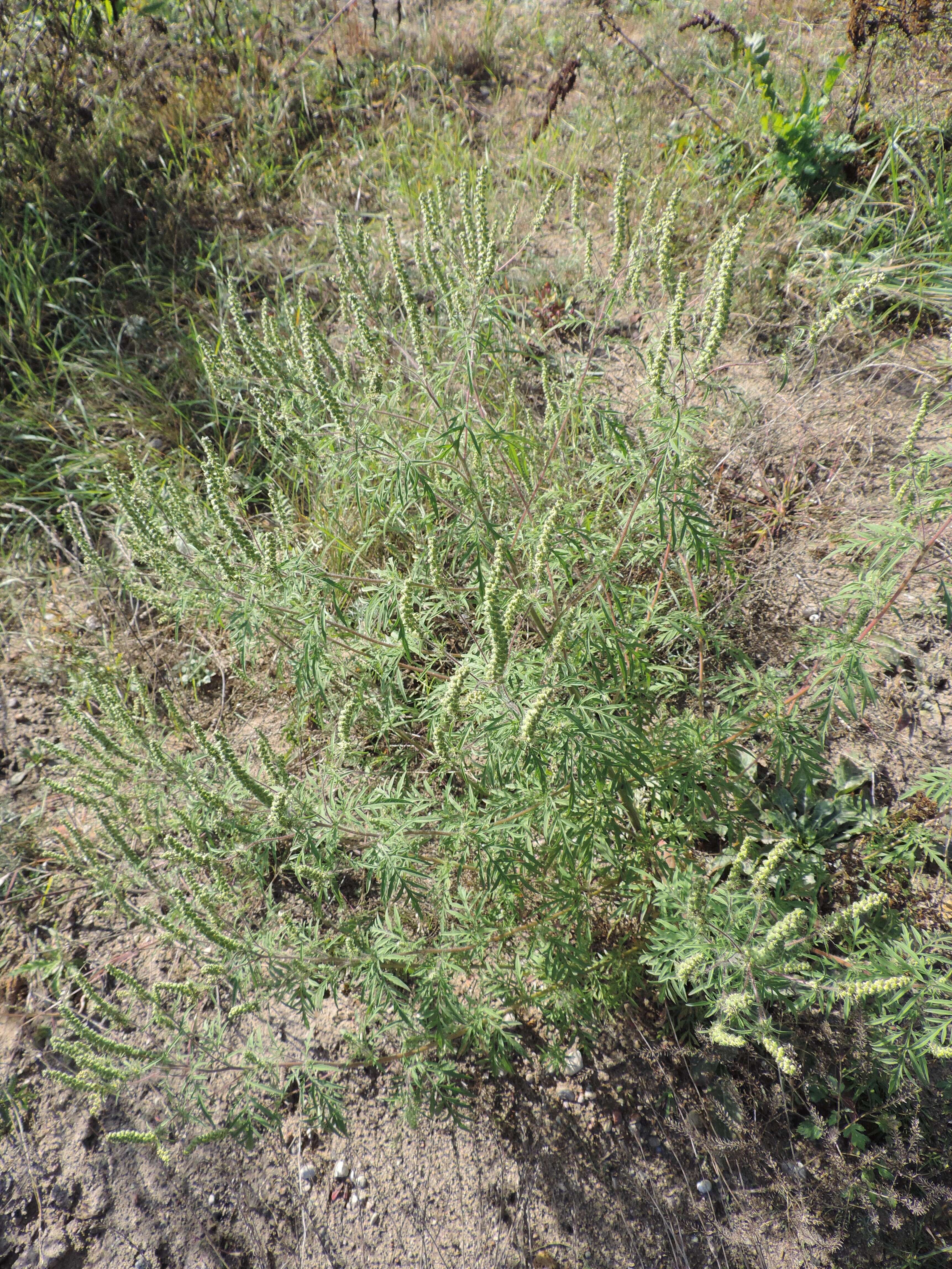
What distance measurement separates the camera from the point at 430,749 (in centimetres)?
345

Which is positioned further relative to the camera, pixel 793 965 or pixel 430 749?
pixel 430 749

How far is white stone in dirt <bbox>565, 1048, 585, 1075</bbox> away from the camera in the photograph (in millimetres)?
2967

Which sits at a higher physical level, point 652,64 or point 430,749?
point 652,64

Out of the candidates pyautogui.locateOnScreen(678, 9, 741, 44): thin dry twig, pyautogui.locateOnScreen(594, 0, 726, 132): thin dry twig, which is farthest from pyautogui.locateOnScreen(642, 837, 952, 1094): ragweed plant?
pyautogui.locateOnScreen(678, 9, 741, 44): thin dry twig

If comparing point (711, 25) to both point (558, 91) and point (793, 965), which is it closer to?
point (558, 91)

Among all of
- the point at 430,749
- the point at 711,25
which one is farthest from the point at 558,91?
the point at 430,749

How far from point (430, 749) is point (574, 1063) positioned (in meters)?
1.39

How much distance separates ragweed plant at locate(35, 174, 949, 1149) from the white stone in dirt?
13 cm

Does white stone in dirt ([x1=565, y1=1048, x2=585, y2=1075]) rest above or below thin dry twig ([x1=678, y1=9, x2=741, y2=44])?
below

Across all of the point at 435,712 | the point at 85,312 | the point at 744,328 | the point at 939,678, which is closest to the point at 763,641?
the point at 939,678

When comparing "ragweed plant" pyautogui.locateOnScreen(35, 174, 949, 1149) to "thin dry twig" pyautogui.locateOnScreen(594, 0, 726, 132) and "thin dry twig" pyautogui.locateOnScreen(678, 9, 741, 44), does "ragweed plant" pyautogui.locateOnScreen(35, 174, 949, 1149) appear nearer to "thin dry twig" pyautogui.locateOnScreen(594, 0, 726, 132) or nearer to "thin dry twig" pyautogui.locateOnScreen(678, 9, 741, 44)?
"thin dry twig" pyautogui.locateOnScreen(594, 0, 726, 132)

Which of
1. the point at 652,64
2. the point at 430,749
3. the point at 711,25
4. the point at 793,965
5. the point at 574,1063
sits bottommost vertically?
the point at 574,1063

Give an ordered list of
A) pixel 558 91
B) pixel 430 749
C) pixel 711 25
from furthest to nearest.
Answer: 1. pixel 711 25
2. pixel 558 91
3. pixel 430 749

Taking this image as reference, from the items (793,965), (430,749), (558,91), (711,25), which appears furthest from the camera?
(711,25)
